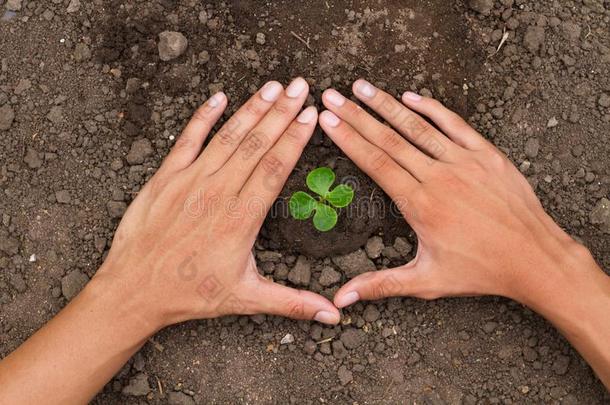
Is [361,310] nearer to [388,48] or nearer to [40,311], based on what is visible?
[388,48]

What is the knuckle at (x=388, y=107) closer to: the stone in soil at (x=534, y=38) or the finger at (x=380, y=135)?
the finger at (x=380, y=135)

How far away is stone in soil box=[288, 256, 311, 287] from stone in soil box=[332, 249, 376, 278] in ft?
0.37

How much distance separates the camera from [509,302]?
249 centimetres

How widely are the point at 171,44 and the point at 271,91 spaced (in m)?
0.44

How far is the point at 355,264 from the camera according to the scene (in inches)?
97.5

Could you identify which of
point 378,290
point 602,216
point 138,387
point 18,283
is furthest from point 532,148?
point 18,283

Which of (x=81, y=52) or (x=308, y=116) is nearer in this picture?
(x=308, y=116)

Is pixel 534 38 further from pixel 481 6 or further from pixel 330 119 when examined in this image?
pixel 330 119

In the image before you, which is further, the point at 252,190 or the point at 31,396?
the point at 252,190

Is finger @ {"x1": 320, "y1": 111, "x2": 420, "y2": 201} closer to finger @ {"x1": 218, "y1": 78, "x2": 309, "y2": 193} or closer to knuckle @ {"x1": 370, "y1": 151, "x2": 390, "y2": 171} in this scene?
knuckle @ {"x1": 370, "y1": 151, "x2": 390, "y2": 171}

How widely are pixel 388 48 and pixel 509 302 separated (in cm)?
101

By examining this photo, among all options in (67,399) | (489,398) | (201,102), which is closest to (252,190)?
(201,102)

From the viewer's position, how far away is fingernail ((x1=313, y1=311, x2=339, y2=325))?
233 cm

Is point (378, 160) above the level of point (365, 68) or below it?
below
